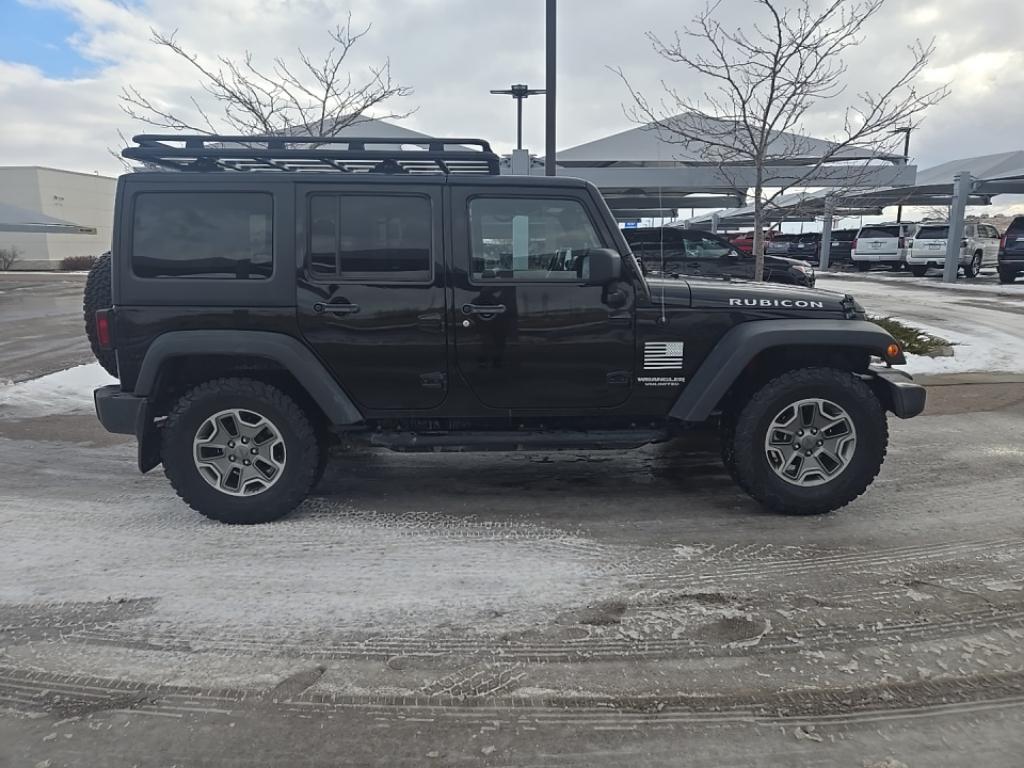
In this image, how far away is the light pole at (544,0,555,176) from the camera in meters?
8.88

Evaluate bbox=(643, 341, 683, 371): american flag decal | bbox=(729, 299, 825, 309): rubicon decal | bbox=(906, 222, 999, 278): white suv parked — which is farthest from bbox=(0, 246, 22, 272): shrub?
bbox=(729, 299, 825, 309): rubicon decal

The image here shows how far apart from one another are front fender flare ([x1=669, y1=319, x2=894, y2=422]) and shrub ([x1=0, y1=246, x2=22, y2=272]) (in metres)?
43.9

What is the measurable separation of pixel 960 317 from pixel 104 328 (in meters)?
14.1

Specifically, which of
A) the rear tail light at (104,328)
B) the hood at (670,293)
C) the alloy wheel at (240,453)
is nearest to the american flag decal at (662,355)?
the hood at (670,293)

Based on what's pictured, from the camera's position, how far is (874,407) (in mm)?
4027

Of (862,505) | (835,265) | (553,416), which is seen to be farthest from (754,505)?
(835,265)

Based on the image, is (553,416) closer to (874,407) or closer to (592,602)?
(592,602)

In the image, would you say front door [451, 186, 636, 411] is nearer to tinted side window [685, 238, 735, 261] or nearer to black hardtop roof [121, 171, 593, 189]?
black hardtop roof [121, 171, 593, 189]

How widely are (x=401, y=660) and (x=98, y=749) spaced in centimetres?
100

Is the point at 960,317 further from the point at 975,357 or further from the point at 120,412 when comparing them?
the point at 120,412

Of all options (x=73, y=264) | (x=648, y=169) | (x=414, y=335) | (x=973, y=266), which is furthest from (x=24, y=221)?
(x=973, y=266)

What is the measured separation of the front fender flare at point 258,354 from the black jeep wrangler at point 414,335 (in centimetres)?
1

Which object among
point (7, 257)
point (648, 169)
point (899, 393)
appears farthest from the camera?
point (7, 257)

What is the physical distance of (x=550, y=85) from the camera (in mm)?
9086
